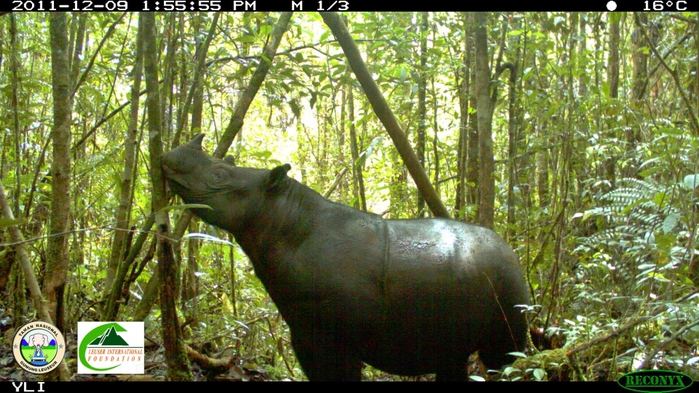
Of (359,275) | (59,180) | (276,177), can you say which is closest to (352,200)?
(276,177)

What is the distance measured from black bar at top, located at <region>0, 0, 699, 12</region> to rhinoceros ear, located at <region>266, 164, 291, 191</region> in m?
1.29

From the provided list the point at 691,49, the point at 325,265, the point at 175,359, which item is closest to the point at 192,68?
the point at 325,265

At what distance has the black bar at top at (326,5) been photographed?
3.70 metres

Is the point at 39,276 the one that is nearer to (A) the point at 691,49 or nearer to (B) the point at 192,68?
(B) the point at 192,68

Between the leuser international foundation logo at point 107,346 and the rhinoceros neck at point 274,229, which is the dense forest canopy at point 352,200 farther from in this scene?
the rhinoceros neck at point 274,229

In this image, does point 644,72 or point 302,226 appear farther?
point 644,72

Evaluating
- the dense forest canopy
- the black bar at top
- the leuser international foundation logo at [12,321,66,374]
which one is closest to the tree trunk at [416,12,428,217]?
the dense forest canopy

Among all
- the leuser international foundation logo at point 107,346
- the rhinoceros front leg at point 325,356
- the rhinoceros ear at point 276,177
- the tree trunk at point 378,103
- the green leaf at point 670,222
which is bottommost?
the rhinoceros front leg at point 325,356

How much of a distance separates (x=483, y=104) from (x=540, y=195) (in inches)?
181

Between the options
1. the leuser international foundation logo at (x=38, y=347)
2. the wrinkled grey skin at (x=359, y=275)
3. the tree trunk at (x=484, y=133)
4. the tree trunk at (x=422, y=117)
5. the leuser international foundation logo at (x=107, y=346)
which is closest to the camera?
the leuser international foundation logo at (x=38, y=347)

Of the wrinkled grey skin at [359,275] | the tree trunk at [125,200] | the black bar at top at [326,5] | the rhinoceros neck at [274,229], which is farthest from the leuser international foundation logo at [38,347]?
the black bar at top at [326,5]

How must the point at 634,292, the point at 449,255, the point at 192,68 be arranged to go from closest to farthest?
the point at 449,255 → the point at 634,292 → the point at 192,68

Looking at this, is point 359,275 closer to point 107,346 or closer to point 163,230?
point 163,230

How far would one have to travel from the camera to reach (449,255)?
4.96m
